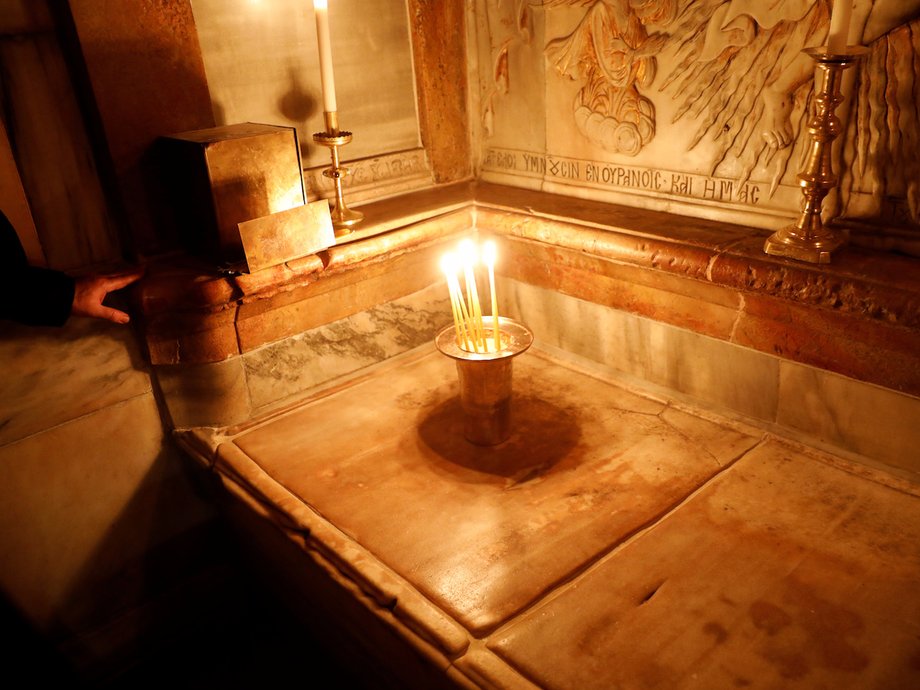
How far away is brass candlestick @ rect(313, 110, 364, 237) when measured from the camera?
7.06 feet

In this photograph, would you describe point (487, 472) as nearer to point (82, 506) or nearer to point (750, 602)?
point (750, 602)

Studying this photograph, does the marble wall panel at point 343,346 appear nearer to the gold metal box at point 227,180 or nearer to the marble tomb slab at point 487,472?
the marble tomb slab at point 487,472

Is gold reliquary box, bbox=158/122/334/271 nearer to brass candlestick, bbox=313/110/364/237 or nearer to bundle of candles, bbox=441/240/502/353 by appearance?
brass candlestick, bbox=313/110/364/237

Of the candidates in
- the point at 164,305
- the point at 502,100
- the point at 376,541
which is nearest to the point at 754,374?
the point at 376,541

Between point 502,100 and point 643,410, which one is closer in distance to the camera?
point 643,410

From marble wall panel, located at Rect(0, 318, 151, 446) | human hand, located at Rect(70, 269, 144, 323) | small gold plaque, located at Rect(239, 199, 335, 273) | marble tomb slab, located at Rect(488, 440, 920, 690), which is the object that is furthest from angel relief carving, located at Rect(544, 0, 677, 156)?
marble wall panel, located at Rect(0, 318, 151, 446)

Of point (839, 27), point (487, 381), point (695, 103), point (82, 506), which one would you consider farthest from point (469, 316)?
point (82, 506)

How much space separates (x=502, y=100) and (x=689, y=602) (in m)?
1.97

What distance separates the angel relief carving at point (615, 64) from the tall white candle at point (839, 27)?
0.60m

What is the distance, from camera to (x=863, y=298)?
5.51 feet

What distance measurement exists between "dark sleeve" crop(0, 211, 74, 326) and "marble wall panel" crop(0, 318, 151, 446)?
0.11 metres

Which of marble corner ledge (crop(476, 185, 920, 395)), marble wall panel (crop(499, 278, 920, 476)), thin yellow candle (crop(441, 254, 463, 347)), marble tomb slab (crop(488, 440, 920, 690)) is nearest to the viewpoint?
marble tomb slab (crop(488, 440, 920, 690))

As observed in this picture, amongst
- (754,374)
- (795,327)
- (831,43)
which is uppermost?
(831,43)

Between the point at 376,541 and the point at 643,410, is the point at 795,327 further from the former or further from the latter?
the point at 376,541
